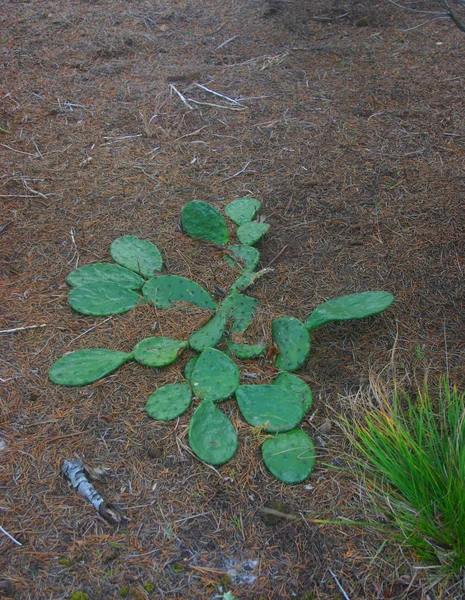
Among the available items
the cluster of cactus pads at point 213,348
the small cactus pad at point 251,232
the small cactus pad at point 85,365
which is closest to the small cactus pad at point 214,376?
the cluster of cactus pads at point 213,348

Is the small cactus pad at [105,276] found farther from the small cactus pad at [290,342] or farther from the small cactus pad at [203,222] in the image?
the small cactus pad at [290,342]

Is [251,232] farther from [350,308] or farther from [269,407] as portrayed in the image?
[269,407]

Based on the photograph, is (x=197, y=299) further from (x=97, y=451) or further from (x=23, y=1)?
(x=23, y=1)

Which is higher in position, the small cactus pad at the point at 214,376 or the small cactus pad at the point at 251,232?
the small cactus pad at the point at 251,232

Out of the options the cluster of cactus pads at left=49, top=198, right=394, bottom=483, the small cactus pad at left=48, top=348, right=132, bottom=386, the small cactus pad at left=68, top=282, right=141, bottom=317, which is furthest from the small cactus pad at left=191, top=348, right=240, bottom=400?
the small cactus pad at left=68, top=282, right=141, bottom=317

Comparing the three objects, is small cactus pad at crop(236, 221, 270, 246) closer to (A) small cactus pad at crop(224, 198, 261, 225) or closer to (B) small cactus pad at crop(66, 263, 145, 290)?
(A) small cactus pad at crop(224, 198, 261, 225)

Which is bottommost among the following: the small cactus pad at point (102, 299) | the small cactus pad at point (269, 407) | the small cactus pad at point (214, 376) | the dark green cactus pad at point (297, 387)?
the dark green cactus pad at point (297, 387)

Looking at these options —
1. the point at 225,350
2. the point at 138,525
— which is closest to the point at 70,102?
the point at 225,350
